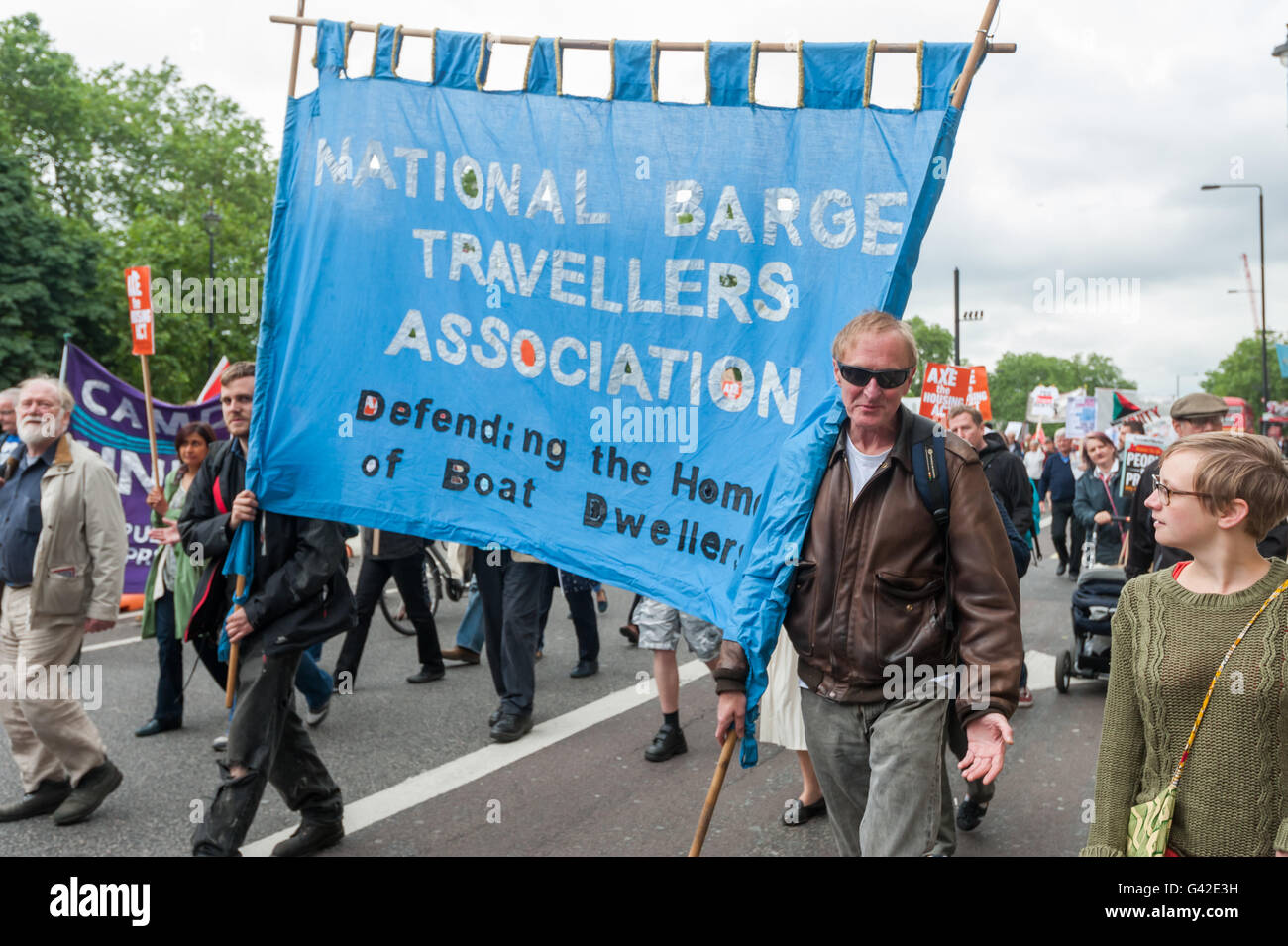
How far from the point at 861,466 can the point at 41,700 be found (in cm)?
394

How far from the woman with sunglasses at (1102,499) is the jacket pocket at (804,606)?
8.51 meters

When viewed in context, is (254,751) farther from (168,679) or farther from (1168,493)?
(1168,493)

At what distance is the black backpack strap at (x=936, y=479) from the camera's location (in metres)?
2.78

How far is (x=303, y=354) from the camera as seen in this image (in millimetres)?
4113

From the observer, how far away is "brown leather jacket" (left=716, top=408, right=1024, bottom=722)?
274 cm

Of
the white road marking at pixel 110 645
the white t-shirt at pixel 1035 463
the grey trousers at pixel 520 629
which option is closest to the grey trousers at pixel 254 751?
the grey trousers at pixel 520 629

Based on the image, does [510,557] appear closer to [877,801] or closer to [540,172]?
[540,172]

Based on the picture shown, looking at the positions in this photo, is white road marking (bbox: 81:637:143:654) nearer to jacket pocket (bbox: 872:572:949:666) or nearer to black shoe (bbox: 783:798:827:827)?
black shoe (bbox: 783:798:827:827)

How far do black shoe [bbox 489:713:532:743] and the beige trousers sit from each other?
2021 millimetres

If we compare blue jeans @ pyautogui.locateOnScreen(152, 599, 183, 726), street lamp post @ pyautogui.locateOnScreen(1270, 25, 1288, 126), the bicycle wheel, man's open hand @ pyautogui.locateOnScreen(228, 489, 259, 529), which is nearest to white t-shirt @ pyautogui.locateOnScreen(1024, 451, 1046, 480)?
street lamp post @ pyautogui.locateOnScreen(1270, 25, 1288, 126)

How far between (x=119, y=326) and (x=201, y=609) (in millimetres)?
30780

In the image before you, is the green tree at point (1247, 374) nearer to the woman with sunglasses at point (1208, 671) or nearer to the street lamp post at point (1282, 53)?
the street lamp post at point (1282, 53)

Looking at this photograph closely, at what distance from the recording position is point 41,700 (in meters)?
4.75
